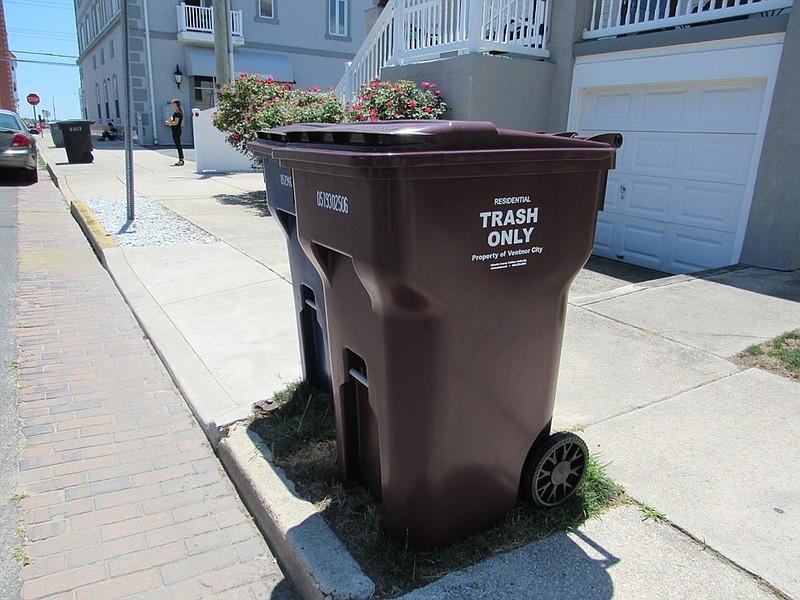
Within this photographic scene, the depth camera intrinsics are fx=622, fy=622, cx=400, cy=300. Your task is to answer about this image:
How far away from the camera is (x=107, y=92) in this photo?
1393 inches

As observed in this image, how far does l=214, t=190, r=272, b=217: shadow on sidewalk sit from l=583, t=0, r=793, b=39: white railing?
5.72m

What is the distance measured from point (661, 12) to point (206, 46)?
80.0 ft

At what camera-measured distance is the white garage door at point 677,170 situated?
6906 millimetres

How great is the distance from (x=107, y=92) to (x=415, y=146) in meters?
39.1

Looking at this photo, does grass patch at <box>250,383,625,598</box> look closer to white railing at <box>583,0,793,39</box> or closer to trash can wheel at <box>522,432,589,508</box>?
trash can wheel at <box>522,432,589,508</box>

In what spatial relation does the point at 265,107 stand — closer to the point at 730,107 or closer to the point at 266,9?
the point at 730,107

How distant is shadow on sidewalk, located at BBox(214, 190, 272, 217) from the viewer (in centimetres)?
1059

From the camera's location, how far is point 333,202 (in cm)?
212

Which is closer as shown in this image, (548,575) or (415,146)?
(415,146)

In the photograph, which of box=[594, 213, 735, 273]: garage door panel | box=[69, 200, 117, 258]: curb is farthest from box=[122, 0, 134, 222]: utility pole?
box=[594, 213, 735, 273]: garage door panel

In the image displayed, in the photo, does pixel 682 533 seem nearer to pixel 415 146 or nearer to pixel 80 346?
pixel 415 146

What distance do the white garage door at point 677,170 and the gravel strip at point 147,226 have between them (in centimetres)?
540

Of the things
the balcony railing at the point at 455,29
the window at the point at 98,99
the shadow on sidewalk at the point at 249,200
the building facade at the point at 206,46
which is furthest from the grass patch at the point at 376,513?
the window at the point at 98,99

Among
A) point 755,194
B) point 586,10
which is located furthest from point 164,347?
point 586,10
